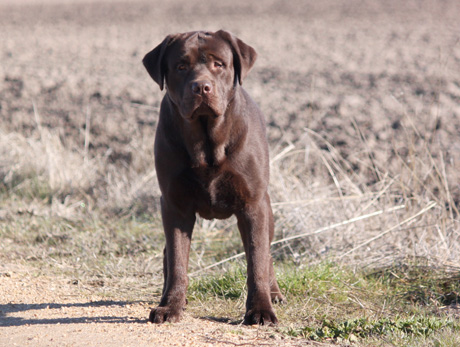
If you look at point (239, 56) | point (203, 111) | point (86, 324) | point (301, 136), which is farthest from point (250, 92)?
point (86, 324)

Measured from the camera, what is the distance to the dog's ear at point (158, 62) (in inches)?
159

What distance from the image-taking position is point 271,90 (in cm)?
1005

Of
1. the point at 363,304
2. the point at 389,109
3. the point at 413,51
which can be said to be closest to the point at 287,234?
the point at 363,304

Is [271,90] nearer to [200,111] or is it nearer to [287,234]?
[287,234]

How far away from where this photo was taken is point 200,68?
12.6 ft

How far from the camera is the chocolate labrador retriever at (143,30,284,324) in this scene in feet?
12.7

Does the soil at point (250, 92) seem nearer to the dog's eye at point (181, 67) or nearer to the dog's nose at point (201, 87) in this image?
the dog's nose at point (201, 87)

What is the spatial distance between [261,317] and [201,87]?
4.51ft

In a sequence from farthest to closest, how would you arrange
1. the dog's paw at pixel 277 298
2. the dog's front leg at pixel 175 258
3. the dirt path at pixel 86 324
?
1. the dog's paw at pixel 277 298
2. the dog's front leg at pixel 175 258
3. the dirt path at pixel 86 324

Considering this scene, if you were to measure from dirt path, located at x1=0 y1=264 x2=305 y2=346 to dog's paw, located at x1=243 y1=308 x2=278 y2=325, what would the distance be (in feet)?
0.21

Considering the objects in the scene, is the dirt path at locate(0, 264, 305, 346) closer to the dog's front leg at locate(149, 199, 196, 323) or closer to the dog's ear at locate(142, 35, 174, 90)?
the dog's front leg at locate(149, 199, 196, 323)

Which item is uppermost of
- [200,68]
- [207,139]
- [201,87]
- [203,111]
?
[200,68]

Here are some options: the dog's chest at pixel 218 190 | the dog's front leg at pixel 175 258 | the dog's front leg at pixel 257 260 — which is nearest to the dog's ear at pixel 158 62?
the dog's chest at pixel 218 190

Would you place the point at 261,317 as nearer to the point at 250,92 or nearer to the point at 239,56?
the point at 239,56
